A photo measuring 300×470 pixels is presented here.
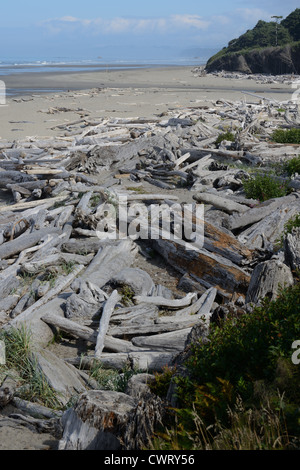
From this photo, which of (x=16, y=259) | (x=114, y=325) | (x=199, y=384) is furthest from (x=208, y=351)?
(x=16, y=259)

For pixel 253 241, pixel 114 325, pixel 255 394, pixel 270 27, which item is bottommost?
pixel 114 325

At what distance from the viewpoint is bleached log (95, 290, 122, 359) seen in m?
5.85

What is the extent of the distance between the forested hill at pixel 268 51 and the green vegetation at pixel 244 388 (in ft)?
229

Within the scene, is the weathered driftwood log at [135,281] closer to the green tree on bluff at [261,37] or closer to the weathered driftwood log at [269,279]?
the weathered driftwood log at [269,279]

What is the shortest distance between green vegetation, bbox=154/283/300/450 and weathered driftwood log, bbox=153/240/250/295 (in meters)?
2.79

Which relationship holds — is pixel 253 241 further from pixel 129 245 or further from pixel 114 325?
pixel 114 325

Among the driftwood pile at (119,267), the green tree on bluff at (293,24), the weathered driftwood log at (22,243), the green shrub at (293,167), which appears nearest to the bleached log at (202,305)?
the driftwood pile at (119,267)

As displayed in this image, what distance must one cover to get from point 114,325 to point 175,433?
10.1 feet

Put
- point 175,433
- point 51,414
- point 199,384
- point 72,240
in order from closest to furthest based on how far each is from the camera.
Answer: point 175,433 → point 199,384 → point 51,414 → point 72,240

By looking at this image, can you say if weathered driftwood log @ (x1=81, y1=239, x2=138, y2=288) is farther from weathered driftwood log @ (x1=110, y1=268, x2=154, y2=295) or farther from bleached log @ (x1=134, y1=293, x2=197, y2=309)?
bleached log @ (x1=134, y1=293, x2=197, y2=309)

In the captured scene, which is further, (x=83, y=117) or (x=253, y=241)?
(x=83, y=117)

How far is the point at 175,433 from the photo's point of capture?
10.8 ft

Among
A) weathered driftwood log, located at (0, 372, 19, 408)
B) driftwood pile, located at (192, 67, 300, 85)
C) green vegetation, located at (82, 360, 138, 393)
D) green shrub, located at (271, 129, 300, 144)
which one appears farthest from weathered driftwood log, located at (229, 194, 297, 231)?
driftwood pile, located at (192, 67, 300, 85)

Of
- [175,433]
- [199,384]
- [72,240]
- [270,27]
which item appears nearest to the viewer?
[175,433]
